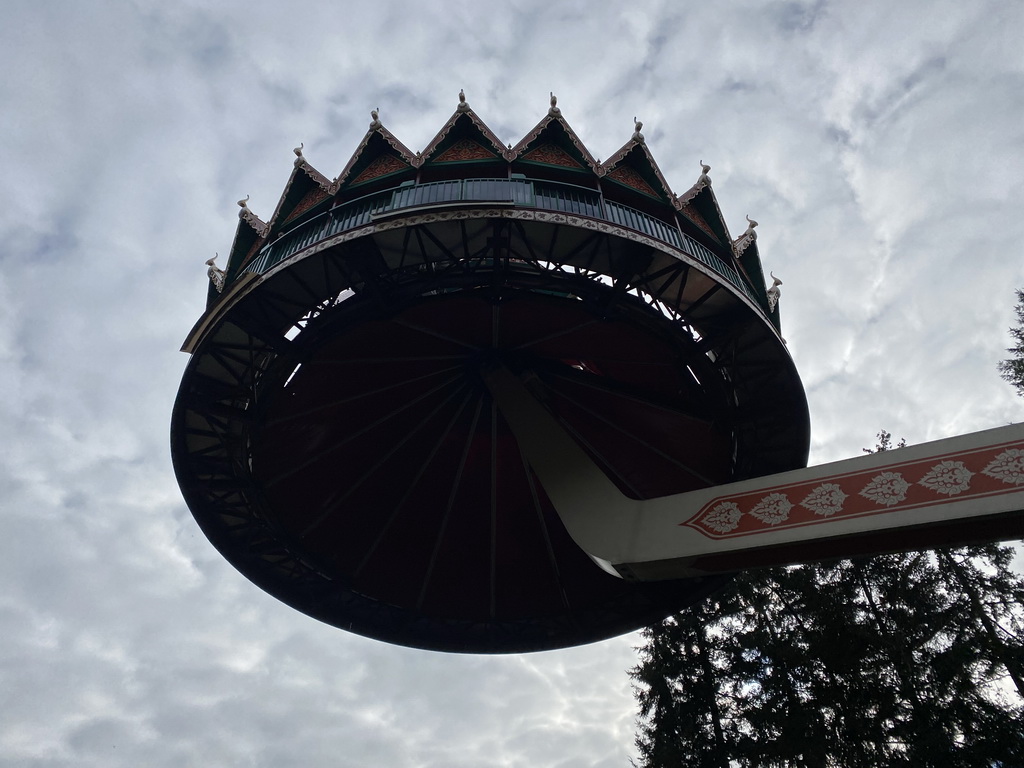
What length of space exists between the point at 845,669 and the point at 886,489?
9186 millimetres

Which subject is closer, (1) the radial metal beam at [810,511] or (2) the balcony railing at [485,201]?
(1) the radial metal beam at [810,511]

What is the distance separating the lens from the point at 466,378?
16.0 metres

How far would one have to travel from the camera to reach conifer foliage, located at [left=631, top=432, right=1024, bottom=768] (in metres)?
14.4

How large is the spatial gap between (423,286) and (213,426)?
5419mm

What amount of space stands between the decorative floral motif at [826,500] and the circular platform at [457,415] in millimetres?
4060

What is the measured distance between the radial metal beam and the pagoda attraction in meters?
0.80

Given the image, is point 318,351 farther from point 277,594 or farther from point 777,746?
point 777,746

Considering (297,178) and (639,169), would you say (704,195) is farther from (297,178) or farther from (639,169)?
(297,178)

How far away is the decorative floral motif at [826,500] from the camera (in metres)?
9.54

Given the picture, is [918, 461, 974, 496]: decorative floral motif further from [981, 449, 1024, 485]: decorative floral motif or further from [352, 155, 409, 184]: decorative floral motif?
[352, 155, 409, 184]: decorative floral motif

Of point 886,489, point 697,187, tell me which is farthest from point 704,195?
point 886,489

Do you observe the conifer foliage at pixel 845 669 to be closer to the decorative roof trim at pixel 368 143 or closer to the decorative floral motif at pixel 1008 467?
the decorative floral motif at pixel 1008 467

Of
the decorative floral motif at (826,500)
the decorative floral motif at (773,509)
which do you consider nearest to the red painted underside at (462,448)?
the decorative floral motif at (773,509)

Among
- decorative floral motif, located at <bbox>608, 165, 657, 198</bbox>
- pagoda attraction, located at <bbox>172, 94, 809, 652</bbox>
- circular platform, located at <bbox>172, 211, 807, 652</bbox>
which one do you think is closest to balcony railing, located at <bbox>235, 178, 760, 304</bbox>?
pagoda attraction, located at <bbox>172, 94, 809, 652</bbox>
